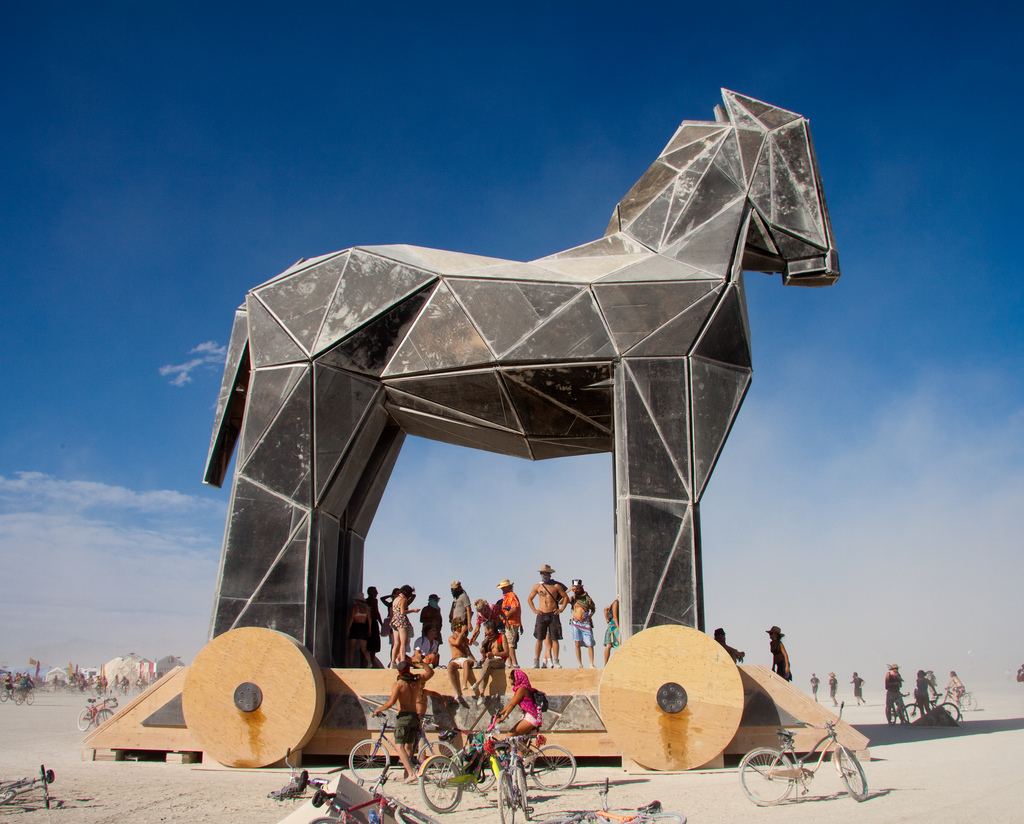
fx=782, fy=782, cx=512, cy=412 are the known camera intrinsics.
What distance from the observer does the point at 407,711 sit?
30.4ft

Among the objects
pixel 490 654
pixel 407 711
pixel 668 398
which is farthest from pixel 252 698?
pixel 668 398

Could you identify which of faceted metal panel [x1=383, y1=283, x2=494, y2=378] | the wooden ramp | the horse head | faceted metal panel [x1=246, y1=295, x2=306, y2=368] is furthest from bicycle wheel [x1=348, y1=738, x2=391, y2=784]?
the horse head

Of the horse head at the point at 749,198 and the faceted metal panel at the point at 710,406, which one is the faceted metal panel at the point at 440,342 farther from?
the horse head at the point at 749,198

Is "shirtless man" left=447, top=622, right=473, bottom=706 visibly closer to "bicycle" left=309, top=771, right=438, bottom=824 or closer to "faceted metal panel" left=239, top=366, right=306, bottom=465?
"faceted metal panel" left=239, top=366, right=306, bottom=465

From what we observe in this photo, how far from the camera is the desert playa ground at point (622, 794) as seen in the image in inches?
282

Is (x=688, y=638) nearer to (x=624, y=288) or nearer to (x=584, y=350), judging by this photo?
(x=584, y=350)

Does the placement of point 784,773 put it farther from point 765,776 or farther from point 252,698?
point 252,698

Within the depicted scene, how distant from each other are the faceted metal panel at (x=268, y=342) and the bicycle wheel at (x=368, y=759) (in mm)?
5516

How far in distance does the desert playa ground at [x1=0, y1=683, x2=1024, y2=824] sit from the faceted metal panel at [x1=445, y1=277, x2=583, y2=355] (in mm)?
6138

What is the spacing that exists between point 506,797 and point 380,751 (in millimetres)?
3075

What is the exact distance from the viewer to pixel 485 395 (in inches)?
482

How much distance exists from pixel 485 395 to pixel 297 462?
9.88ft

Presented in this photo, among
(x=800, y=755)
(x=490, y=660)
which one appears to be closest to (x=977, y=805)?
(x=800, y=755)

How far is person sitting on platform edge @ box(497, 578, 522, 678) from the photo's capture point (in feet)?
39.1
